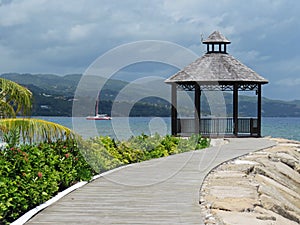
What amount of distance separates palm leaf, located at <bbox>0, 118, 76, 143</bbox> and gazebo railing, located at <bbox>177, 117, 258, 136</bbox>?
13.1 m

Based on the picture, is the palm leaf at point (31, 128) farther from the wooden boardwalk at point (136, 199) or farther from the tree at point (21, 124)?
the wooden boardwalk at point (136, 199)

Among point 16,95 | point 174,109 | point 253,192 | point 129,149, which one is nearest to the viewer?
point 253,192

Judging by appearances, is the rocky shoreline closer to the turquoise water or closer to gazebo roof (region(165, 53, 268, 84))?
the turquoise water

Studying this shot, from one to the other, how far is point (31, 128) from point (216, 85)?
1442 cm

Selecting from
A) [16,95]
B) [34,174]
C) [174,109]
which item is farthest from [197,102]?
[34,174]

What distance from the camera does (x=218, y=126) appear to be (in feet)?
75.2

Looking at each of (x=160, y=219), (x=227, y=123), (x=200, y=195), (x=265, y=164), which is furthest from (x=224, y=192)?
(x=227, y=123)

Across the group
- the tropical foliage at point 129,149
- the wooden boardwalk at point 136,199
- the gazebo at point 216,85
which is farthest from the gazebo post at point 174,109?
the wooden boardwalk at point 136,199

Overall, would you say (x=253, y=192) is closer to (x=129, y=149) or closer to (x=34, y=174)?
(x=34, y=174)

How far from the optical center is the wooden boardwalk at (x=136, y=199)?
6652 millimetres

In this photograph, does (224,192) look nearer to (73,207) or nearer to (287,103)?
(73,207)

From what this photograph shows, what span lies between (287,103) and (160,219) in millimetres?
104027

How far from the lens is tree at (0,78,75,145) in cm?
916

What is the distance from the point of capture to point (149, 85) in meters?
15.1
